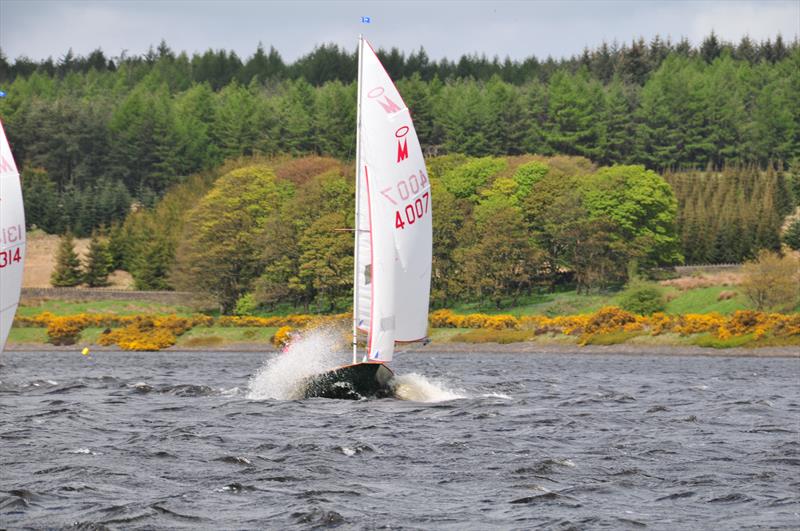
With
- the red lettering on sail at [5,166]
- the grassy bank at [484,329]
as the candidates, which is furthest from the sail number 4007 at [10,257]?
the grassy bank at [484,329]

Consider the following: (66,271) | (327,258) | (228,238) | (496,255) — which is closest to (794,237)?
(496,255)

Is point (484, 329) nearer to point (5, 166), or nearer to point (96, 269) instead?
point (96, 269)

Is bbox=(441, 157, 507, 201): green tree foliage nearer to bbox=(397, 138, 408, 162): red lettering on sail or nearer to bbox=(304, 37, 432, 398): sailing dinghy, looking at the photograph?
bbox=(304, 37, 432, 398): sailing dinghy

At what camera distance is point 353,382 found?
4041 cm

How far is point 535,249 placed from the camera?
124000 mm

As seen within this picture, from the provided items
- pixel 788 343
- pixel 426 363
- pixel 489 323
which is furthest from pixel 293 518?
pixel 489 323

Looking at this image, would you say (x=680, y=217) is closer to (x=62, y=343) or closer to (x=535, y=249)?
(x=535, y=249)

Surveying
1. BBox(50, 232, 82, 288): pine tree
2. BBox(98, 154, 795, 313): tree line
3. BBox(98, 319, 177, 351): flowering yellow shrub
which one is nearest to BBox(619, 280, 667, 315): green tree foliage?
BBox(98, 154, 795, 313): tree line

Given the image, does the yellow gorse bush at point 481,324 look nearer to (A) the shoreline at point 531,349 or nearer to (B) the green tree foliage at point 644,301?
(A) the shoreline at point 531,349

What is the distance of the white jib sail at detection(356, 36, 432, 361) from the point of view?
39.2 metres

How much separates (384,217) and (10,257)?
429 inches

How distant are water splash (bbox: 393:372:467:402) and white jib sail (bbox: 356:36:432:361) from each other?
327 centimetres

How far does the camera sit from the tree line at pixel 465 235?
120 m

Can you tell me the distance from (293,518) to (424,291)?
18578 mm
